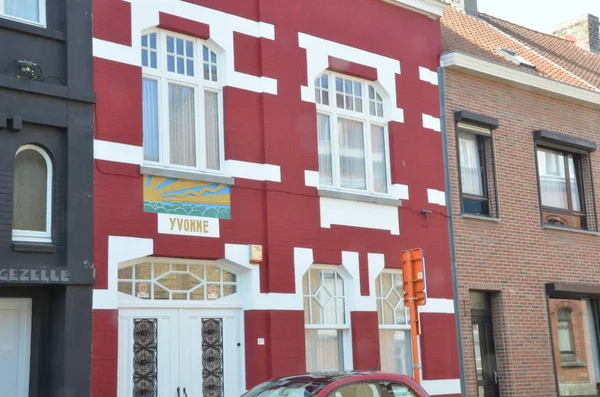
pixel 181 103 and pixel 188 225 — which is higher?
pixel 181 103

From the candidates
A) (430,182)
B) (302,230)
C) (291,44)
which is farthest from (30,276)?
(430,182)

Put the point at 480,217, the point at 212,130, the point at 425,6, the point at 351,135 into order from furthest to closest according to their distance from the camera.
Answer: the point at 425,6
the point at 480,217
the point at 351,135
the point at 212,130

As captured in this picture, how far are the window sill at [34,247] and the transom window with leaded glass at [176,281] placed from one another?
1.29 meters

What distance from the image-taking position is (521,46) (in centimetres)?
2130

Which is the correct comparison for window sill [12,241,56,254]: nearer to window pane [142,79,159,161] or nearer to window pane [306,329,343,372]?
window pane [142,79,159,161]

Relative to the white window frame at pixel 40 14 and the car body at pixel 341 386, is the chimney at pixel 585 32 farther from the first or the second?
the car body at pixel 341 386

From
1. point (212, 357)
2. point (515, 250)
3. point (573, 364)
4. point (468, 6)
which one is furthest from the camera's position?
point (468, 6)

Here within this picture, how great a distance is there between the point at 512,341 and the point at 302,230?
5327mm

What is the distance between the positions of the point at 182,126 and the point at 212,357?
349cm

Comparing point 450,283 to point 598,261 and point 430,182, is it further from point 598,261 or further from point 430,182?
point 598,261

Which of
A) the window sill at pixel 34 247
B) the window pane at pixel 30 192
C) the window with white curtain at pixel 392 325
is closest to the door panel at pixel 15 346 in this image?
the window sill at pixel 34 247

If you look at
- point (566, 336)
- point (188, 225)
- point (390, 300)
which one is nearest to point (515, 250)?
point (566, 336)

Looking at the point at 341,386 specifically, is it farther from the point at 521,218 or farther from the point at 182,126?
the point at 521,218

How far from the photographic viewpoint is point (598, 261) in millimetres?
18625
